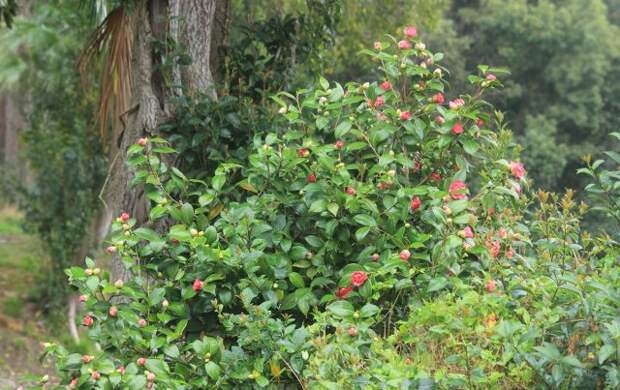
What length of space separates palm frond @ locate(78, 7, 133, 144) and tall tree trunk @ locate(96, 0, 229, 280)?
145 mm

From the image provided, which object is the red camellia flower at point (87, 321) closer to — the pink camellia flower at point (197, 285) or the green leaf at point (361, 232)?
the pink camellia flower at point (197, 285)

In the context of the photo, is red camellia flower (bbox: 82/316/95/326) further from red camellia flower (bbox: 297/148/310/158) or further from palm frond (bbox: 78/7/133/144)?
palm frond (bbox: 78/7/133/144)

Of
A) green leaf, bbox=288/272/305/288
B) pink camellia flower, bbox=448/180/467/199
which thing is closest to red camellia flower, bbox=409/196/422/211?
pink camellia flower, bbox=448/180/467/199

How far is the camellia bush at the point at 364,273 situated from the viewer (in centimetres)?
279

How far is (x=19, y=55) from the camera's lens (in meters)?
15.8

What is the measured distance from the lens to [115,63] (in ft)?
19.3

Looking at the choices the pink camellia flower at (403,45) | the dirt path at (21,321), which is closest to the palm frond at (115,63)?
the pink camellia flower at (403,45)

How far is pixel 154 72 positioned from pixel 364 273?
8.62 feet

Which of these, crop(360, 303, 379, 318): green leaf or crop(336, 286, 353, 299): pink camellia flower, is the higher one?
crop(360, 303, 379, 318): green leaf

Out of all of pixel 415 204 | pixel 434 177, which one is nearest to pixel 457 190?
pixel 415 204

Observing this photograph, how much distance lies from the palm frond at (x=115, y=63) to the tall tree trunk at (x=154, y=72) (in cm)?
15

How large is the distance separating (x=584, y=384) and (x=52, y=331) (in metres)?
11.8

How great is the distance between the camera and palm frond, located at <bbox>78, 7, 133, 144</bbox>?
579 centimetres

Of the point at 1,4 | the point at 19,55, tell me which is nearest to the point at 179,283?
the point at 1,4
